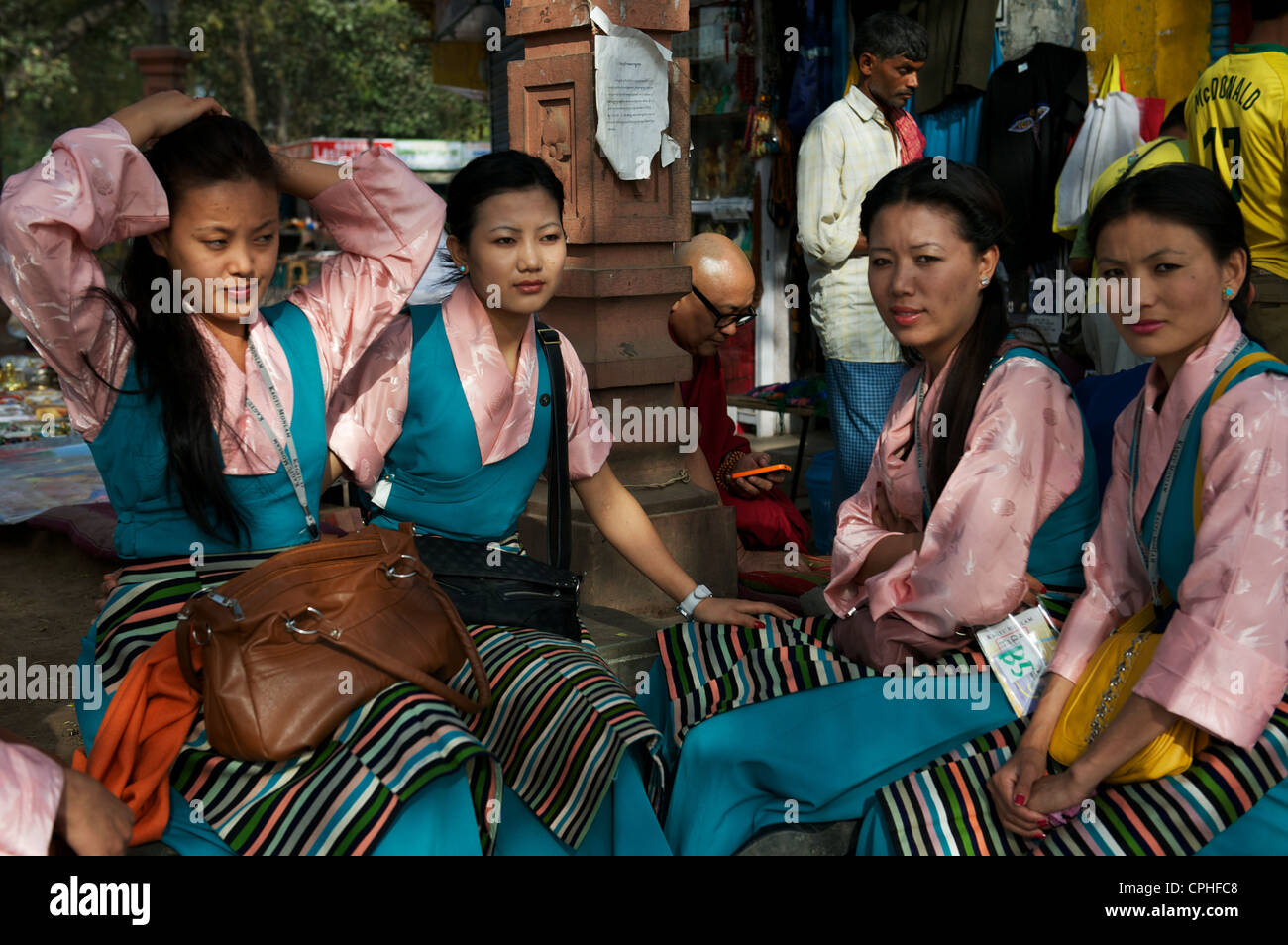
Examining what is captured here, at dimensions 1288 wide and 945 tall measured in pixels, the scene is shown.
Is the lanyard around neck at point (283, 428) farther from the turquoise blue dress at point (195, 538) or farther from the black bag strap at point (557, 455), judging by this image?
the black bag strap at point (557, 455)

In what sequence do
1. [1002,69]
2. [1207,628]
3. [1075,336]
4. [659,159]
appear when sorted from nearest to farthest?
[1207,628] < [659,159] < [1075,336] < [1002,69]

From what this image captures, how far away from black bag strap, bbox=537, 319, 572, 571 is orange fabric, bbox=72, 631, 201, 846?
37.7 inches

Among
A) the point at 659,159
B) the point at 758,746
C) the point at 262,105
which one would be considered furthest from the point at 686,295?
the point at 262,105

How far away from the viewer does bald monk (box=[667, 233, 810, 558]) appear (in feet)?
14.5

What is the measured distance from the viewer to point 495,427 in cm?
282

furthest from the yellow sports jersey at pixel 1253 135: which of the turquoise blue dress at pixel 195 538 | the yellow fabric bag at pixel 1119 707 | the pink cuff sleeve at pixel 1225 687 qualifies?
the turquoise blue dress at pixel 195 538

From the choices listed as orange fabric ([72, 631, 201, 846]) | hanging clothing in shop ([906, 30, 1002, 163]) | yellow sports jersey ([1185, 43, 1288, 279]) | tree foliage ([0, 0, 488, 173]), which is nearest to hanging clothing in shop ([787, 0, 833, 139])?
hanging clothing in shop ([906, 30, 1002, 163])

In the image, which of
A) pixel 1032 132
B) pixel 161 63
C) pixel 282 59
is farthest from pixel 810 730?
pixel 282 59

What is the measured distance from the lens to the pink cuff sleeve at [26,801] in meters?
1.76

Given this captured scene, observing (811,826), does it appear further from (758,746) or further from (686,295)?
(686,295)

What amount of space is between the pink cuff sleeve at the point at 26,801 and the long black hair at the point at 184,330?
0.72m

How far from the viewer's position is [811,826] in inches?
98.6

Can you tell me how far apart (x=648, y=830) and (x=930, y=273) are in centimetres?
130

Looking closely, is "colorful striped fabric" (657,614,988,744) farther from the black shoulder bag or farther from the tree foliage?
the tree foliage
